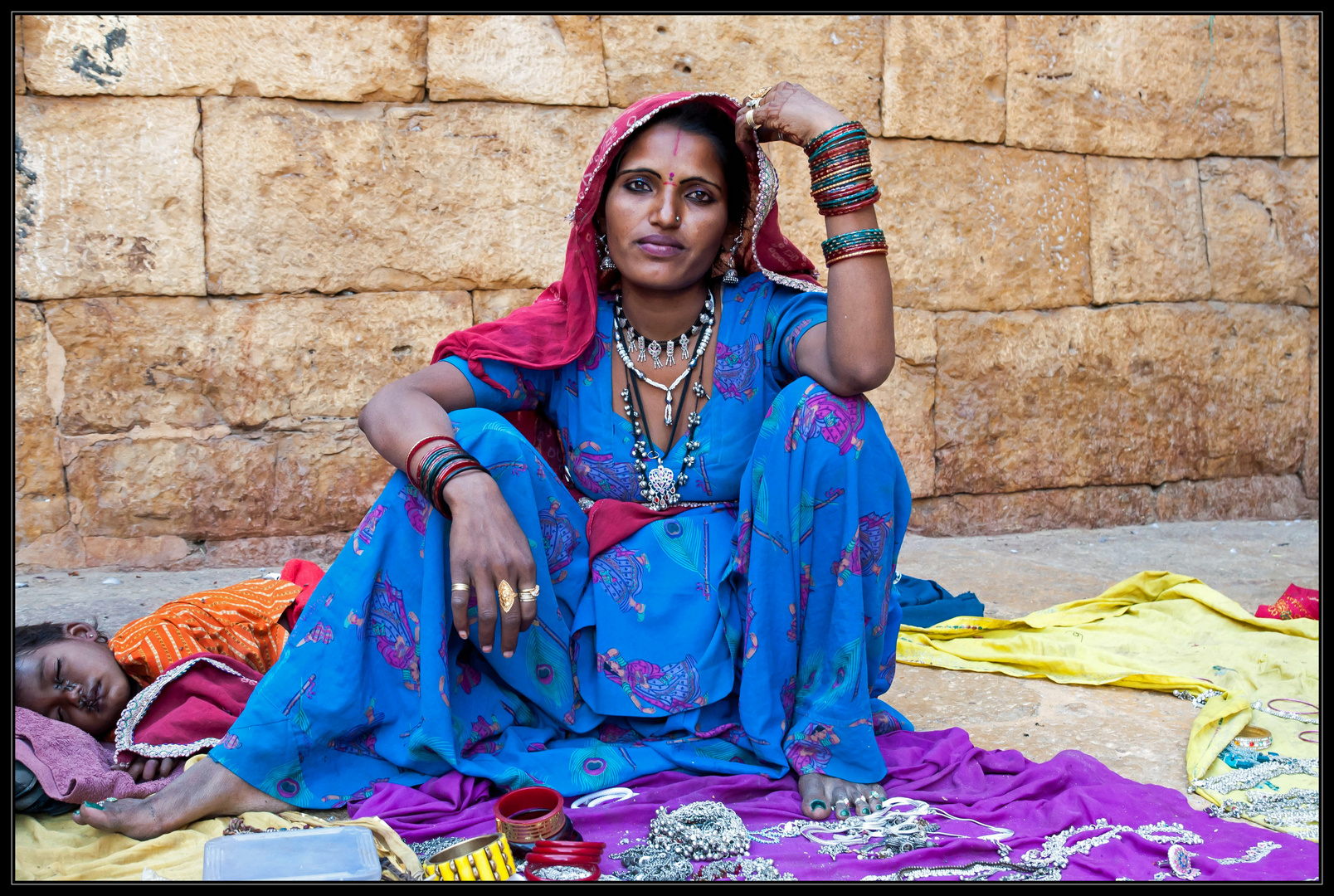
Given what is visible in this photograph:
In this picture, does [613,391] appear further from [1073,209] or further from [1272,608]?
[1073,209]

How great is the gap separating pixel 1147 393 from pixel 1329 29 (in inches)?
72.6

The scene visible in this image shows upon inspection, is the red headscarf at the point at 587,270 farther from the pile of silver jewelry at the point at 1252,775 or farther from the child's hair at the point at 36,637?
the pile of silver jewelry at the point at 1252,775

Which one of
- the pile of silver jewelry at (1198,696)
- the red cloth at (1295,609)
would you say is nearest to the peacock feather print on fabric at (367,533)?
the pile of silver jewelry at (1198,696)

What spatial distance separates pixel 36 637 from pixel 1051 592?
3484 mm

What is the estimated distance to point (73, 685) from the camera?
→ 8.29 feet

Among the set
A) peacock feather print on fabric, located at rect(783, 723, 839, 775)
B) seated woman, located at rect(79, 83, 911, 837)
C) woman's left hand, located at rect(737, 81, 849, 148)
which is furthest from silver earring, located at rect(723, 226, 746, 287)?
peacock feather print on fabric, located at rect(783, 723, 839, 775)

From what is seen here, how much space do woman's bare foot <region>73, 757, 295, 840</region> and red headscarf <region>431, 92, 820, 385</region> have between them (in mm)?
1009

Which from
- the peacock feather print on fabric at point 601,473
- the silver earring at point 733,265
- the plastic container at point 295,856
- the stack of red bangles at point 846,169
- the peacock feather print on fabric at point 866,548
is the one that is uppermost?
the stack of red bangles at point 846,169

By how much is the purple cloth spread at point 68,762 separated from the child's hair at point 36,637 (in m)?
0.24

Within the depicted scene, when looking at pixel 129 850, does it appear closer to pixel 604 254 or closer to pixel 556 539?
pixel 556 539

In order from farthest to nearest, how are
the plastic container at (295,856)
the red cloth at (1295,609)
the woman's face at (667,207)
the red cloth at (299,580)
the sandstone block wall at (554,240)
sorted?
the sandstone block wall at (554,240) < the red cloth at (1295,609) < the red cloth at (299,580) < the woman's face at (667,207) < the plastic container at (295,856)

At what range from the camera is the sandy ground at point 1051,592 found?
2717 millimetres

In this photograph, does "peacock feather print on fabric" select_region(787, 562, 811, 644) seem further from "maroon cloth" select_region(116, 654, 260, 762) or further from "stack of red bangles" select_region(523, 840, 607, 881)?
"maroon cloth" select_region(116, 654, 260, 762)
